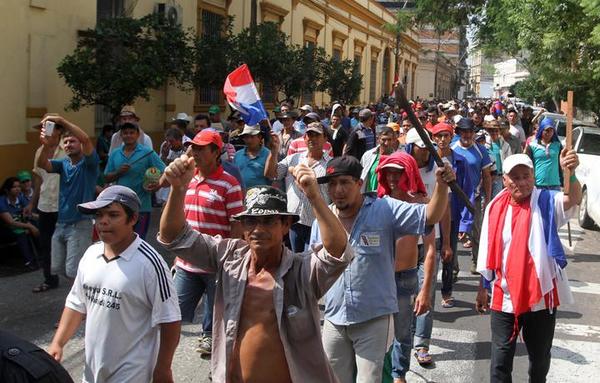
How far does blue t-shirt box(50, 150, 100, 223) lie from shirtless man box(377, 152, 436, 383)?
9.81ft

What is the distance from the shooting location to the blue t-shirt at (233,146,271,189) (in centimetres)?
719

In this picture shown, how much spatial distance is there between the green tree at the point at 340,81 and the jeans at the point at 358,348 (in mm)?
17951

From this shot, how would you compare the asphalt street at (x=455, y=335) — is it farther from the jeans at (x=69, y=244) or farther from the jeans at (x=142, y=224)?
the jeans at (x=142, y=224)

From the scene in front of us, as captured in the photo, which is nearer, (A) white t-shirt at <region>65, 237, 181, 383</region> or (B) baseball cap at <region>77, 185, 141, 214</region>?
(A) white t-shirt at <region>65, 237, 181, 383</region>

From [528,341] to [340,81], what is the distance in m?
18.9

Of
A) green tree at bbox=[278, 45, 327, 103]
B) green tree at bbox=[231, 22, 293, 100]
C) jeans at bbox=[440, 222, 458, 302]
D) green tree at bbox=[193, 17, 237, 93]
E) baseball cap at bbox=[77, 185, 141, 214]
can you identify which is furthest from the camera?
green tree at bbox=[278, 45, 327, 103]

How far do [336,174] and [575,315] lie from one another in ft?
14.9

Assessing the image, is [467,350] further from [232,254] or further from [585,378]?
[232,254]

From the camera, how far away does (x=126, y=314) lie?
11.4 feet

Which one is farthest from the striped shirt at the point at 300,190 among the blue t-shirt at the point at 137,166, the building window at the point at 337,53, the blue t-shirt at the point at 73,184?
the building window at the point at 337,53

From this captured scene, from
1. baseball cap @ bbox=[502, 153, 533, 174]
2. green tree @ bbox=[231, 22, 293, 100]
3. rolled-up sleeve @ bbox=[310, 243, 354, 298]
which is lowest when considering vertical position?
rolled-up sleeve @ bbox=[310, 243, 354, 298]

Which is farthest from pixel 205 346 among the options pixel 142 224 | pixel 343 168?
pixel 343 168

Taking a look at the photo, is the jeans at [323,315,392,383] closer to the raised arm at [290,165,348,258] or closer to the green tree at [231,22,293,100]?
the raised arm at [290,165,348,258]

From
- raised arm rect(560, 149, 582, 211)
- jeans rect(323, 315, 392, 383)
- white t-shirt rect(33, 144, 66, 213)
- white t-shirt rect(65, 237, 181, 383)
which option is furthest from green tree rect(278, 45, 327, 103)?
white t-shirt rect(65, 237, 181, 383)
